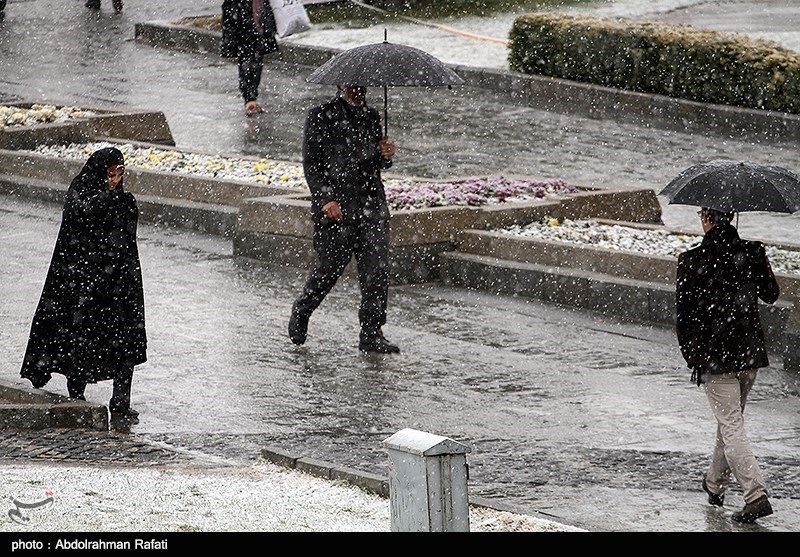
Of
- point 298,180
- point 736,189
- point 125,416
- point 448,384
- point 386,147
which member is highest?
point 736,189

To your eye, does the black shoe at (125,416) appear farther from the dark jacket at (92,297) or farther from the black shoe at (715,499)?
the black shoe at (715,499)

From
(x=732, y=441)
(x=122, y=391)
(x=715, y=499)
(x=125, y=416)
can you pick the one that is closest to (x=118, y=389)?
(x=122, y=391)

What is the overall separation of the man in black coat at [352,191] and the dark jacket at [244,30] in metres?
9.79

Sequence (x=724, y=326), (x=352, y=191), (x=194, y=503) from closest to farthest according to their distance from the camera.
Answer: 1. (x=194, y=503)
2. (x=724, y=326)
3. (x=352, y=191)

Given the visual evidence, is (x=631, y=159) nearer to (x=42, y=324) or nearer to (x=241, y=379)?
(x=241, y=379)

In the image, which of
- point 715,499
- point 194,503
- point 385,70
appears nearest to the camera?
point 194,503

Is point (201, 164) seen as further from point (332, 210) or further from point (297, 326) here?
point (332, 210)

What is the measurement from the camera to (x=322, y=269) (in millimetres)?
11625

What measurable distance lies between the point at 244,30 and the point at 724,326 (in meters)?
13.5

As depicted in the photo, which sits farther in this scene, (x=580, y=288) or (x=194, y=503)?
(x=580, y=288)

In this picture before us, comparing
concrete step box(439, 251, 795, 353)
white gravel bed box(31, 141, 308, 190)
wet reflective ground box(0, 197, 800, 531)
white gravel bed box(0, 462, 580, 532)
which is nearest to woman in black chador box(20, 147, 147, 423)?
wet reflective ground box(0, 197, 800, 531)

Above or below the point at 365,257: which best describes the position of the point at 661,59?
above

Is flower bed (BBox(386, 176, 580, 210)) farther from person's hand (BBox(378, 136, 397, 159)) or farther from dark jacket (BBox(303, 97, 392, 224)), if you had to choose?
person's hand (BBox(378, 136, 397, 159))
